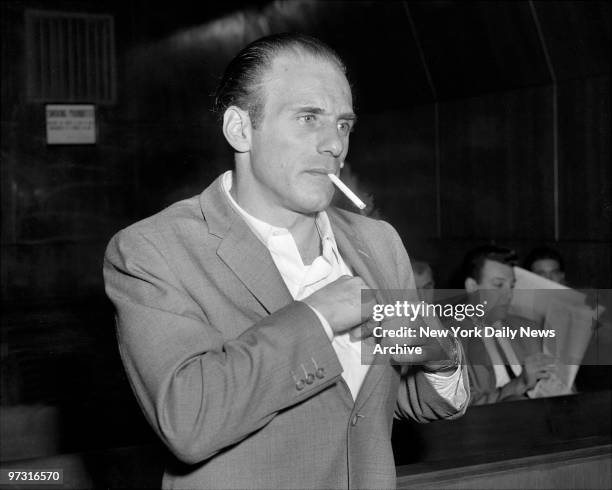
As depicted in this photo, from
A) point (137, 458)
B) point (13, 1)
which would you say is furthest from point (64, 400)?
point (13, 1)

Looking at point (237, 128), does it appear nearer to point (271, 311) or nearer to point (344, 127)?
point (344, 127)

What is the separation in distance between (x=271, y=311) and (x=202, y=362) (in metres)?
0.17

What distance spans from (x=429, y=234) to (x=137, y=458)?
181 inches

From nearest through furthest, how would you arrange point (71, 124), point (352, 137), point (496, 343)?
1. point (496, 343)
2. point (71, 124)
3. point (352, 137)

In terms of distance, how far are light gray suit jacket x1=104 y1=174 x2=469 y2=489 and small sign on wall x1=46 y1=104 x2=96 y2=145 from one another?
620 centimetres

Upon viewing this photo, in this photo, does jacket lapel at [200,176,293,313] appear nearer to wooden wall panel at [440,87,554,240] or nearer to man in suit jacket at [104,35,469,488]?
man in suit jacket at [104,35,469,488]

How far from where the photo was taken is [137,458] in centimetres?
239

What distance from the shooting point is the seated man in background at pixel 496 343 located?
Answer: 155cm

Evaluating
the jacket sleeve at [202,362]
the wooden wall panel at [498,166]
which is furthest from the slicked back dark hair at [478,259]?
the jacket sleeve at [202,362]

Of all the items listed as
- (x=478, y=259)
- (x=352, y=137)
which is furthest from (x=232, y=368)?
(x=352, y=137)

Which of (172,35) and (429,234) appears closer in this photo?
(429,234)

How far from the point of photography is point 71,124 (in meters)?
7.30

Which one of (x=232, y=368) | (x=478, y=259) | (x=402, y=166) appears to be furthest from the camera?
(x=402, y=166)

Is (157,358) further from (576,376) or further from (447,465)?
(576,376)
